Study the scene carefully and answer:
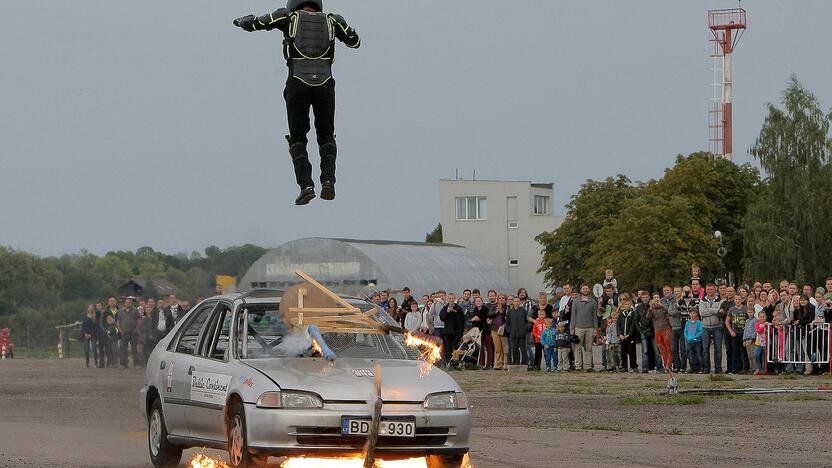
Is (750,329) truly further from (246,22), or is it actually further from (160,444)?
(246,22)

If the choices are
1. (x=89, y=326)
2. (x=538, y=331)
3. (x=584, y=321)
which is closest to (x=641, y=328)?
(x=584, y=321)

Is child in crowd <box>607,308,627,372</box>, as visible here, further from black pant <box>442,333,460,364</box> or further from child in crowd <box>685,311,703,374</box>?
black pant <box>442,333,460,364</box>

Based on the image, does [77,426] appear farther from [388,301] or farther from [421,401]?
[388,301]

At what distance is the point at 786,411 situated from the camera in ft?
66.2

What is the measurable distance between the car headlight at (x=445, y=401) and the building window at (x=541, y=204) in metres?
95.2

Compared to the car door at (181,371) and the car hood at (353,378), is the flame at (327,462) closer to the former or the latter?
the car hood at (353,378)

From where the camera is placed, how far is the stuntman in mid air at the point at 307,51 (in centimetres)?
1124

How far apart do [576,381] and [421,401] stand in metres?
16.2

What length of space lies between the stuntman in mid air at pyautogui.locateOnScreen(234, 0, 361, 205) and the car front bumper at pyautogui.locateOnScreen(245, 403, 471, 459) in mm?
2352

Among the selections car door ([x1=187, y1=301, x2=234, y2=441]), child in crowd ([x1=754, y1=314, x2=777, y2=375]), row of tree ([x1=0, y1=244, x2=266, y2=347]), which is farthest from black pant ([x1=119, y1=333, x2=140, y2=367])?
child in crowd ([x1=754, y1=314, x2=777, y2=375])

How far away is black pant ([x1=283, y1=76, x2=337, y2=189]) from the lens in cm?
1143

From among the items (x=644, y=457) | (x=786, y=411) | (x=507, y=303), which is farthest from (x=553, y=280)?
(x=644, y=457)

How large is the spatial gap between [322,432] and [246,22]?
344 cm

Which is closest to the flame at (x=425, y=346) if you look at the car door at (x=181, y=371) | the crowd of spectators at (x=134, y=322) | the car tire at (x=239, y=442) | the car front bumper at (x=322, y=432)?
the car front bumper at (x=322, y=432)
